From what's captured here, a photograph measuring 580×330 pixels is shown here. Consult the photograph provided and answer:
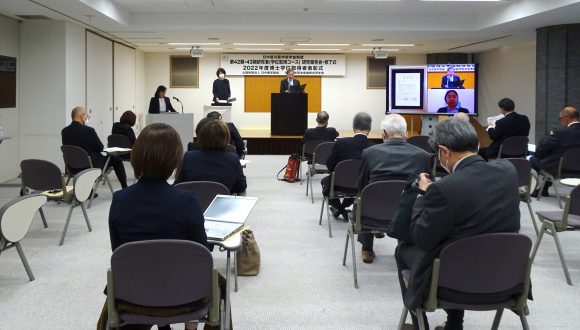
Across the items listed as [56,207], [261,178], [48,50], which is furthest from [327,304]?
[48,50]

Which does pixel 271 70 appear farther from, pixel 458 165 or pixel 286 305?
pixel 458 165

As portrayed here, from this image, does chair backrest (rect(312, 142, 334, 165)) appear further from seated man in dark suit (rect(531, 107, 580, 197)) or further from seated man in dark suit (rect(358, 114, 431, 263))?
seated man in dark suit (rect(358, 114, 431, 263))

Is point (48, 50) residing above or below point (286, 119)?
above

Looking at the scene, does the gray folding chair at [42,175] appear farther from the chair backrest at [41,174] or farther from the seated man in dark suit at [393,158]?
the seated man in dark suit at [393,158]

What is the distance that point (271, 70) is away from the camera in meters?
15.5

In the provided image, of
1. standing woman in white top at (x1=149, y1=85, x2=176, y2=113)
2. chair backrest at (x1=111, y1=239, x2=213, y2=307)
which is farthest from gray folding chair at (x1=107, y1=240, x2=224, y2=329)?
standing woman in white top at (x1=149, y1=85, x2=176, y2=113)

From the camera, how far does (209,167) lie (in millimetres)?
3918

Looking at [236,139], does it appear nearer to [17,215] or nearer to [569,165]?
[17,215]

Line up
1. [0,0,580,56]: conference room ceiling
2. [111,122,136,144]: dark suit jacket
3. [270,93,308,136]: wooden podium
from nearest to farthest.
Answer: [111,122,136,144]: dark suit jacket → [0,0,580,56]: conference room ceiling → [270,93,308,136]: wooden podium

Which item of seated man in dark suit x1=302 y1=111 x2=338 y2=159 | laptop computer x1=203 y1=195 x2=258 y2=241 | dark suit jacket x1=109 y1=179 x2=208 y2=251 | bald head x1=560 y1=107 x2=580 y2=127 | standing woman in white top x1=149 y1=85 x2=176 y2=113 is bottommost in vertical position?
laptop computer x1=203 y1=195 x2=258 y2=241

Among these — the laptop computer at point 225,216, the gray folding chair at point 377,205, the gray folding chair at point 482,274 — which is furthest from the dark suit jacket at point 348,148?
the gray folding chair at point 482,274

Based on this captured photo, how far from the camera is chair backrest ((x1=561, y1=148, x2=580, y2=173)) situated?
650cm

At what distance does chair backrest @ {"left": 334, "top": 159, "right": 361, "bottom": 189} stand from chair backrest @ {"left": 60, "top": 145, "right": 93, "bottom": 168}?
320 centimetres

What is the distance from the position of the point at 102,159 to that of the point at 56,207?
2.71 ft
